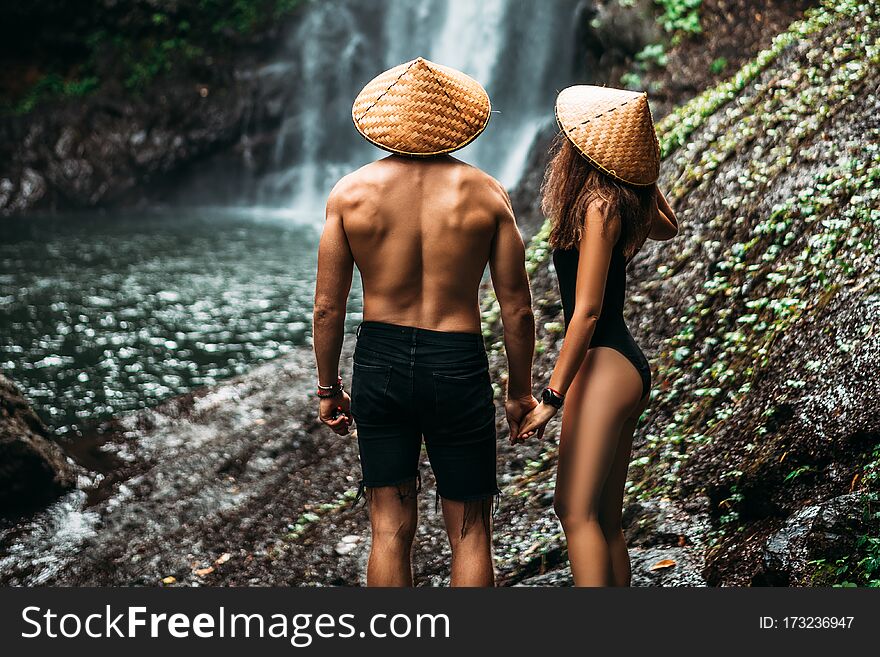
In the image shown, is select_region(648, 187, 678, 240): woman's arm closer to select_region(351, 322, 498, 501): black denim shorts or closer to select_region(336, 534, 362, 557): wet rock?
select_region(351, 322, 498, 501): black denim shorts

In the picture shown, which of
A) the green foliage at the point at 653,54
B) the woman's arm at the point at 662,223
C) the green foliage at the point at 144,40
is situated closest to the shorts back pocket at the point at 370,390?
the woman's arm at the point at 662,223

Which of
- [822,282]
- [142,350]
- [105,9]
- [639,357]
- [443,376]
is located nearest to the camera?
[443,376]

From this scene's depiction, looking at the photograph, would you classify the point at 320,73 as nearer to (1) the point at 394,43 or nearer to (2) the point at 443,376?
(1) the point at 394,43

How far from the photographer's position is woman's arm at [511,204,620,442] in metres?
3.24

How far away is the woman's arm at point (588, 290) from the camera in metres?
3.24

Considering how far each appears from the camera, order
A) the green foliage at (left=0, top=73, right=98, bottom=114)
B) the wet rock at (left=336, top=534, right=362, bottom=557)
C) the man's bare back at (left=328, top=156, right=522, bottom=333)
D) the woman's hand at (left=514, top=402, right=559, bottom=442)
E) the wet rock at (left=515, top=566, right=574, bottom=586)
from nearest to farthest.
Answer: the man's bare back at (left=328, top=156, right=522, bottom=333) < the woman's hand at (left=514, top=402, right=559, bottom=442) < the wet rock at (left=515, top=566, right=574, bottom=586) < the wet rock at (left=336, top=534, right=362, bottom=557) < the green foliage at (left=0, top=73, right=98, bottom=114)

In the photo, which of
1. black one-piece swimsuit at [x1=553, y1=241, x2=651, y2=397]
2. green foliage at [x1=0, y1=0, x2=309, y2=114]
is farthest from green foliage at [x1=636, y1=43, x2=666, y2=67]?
green foliage at [x1=0, y1=0, x2=309, y2=114]

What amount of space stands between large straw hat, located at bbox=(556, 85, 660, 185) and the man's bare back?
0.40 metres

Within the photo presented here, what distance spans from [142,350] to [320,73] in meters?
13.3

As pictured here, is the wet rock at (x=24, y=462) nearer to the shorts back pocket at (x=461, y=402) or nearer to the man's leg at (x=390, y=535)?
the man's leg at (x=390, y=535)

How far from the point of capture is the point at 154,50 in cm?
2073

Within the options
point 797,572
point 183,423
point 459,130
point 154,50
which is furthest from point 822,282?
point 154,50

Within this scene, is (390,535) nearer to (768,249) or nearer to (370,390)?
(370,390)

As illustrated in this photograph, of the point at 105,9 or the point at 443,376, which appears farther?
the point at 105,9
